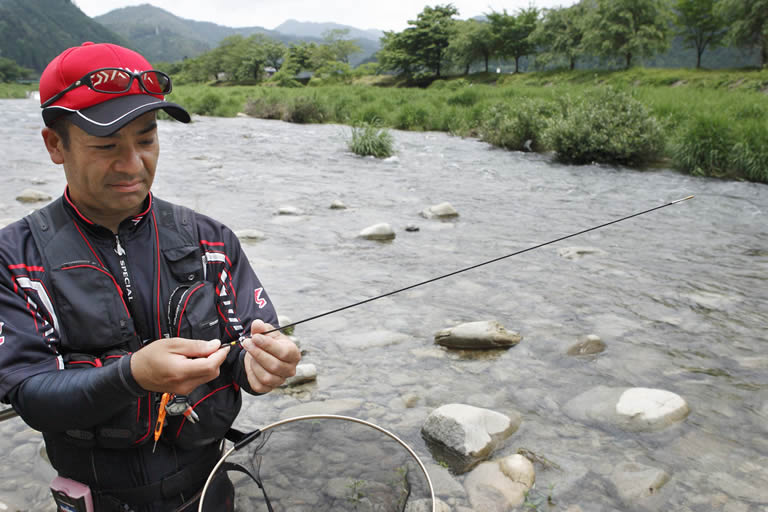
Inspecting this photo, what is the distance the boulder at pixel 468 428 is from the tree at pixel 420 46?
61.0m

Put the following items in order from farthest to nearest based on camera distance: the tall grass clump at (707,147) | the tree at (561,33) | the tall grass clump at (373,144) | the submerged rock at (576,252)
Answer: the tree at (561,33) < the tall grass clump at (373,144) < the tall grass clump at (707,147) < the submerged rock at (576,252)

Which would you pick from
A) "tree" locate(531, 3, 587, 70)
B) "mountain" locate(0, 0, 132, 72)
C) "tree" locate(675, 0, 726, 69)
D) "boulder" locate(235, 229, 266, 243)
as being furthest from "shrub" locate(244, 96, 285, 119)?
"mountain" locate(0, 0, 132, 72)

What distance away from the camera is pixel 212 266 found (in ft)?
5.29

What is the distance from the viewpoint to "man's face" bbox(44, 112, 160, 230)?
4.48ft

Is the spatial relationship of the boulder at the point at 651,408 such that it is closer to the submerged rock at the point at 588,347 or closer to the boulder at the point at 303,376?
the submerged rock at the point at 588,347

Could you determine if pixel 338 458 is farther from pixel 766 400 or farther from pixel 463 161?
pixel 463 161

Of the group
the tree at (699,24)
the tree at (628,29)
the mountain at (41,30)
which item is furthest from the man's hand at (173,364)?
the mountain at (41,30)

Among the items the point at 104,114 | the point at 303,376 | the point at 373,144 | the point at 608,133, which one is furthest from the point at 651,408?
the point at 373,144

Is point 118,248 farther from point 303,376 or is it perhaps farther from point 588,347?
point 588,347

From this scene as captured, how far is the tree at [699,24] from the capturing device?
4972 cm

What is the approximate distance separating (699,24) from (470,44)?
2136 cm

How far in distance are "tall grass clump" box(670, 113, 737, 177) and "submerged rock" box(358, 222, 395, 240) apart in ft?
20.6

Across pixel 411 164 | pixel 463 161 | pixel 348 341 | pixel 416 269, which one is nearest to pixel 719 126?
pixel 463 161

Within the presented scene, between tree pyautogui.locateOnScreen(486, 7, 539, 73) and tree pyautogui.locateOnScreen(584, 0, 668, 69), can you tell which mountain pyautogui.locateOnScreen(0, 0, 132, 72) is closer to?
tree pyautogui.locateOnScreen(486, 7, 539, 73)
